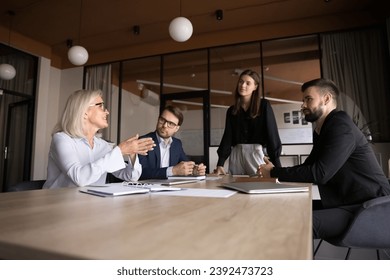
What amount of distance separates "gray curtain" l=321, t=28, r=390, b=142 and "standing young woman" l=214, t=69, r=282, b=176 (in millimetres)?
2632

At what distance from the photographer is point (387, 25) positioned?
3.77 meters

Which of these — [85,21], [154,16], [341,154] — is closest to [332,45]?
[154,16]

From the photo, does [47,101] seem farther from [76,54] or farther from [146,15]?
[146,15]

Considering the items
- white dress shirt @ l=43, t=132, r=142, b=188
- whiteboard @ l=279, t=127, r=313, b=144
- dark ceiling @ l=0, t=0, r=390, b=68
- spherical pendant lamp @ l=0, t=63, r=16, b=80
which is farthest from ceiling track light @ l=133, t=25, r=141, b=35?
white dress shirt @ l=43, t=132, r=142, b=188

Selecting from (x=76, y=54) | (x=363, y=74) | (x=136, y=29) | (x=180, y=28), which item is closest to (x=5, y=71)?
(x=76, y=54)

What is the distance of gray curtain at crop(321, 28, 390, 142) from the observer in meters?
3.95

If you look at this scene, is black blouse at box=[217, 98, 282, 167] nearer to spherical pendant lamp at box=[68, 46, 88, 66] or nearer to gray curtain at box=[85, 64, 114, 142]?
spherical pendant lamp at box=[68, 46, 88, 66]

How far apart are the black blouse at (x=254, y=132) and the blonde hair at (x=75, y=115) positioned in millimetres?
1127

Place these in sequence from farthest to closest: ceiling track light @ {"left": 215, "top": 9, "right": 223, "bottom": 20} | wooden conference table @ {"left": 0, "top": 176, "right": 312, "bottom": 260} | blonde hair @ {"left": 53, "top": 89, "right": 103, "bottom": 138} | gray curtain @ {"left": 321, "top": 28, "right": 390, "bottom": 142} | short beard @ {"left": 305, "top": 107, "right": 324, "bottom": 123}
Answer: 1. ceiling track light @ {"left": 215, "top": 9, "right": 223, "bottom": 20}
2. gray curtain @ {"left": 321, "top": 28, "right": 390, "bottom": 142}
3. short beard @ {"left": 305, "top": 107, "right": 324, "bottom": 123}
4. blonde hair @ {"left": 53, "top": 89, "right": 103, "bottom": 138}
5. wooden conference table @ {"left": 0, "top": 176, "right": 312, "bottom": 260}

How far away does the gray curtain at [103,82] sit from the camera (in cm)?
566

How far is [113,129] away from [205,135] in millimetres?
2117

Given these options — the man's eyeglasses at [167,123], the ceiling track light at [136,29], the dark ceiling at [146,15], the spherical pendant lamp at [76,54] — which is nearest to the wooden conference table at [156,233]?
the man's eyeglasses at [167,123]

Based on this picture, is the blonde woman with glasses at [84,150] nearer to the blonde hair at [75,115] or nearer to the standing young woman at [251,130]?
the blonde hair at [75,115]

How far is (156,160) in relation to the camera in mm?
2111
